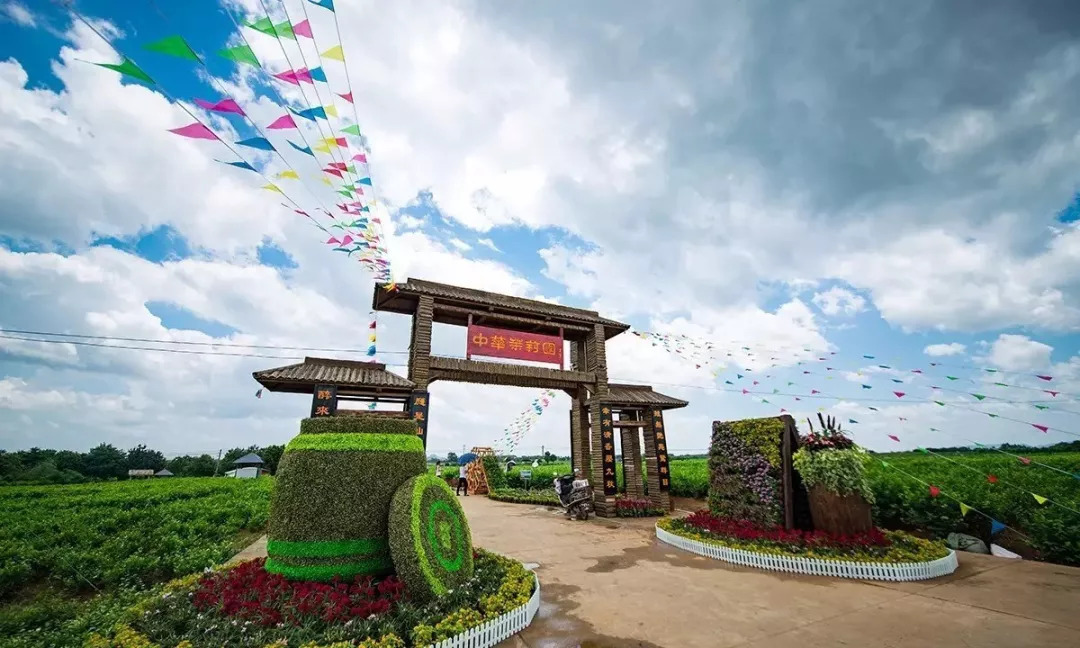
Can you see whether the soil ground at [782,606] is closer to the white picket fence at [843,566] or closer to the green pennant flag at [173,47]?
the white picket fence at [843,566]

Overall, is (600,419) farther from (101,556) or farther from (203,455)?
(203,455)

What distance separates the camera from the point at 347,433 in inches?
225

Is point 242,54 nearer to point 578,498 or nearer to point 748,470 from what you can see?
point 748,470

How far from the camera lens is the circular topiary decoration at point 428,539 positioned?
16.1 feet

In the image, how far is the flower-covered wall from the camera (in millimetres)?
8406

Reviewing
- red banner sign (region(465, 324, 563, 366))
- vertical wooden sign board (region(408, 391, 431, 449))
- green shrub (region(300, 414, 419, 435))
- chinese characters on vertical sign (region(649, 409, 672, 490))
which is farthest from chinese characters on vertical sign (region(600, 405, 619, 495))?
green shrub (region(300, 414, 419, 435))

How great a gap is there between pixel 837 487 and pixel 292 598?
8745mm

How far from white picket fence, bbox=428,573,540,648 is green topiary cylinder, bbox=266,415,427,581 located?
1.83 meters

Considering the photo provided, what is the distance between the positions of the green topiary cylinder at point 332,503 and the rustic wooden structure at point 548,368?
5.70m

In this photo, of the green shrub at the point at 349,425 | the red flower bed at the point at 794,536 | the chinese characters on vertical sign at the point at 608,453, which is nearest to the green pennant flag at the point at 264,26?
the green shrub at the point at 349,425

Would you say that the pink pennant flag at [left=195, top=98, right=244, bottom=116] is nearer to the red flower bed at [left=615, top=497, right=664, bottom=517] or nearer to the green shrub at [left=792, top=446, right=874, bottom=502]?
the green shrub at [left=792, top=446, right=874, bottom=502]

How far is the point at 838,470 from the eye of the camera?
7.77 m

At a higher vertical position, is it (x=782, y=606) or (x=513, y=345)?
(x=513, y=345)

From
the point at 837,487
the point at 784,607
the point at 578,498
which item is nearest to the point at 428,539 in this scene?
the point at 784,607
